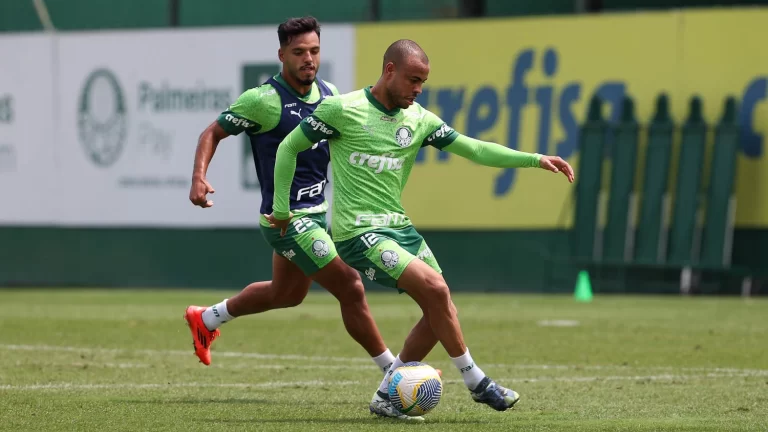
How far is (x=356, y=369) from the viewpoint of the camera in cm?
1147

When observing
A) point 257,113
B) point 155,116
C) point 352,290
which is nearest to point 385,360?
point 352,290

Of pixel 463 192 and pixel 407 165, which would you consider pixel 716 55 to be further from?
pixel 407 165

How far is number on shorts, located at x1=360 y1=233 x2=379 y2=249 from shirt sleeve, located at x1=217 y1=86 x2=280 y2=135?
1.78 metres

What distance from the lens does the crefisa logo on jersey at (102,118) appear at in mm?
24984

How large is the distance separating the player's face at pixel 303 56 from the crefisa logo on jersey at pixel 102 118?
612 inches

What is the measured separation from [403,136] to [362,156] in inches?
11.0

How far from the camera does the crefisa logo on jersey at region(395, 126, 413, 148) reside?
859 centimetres

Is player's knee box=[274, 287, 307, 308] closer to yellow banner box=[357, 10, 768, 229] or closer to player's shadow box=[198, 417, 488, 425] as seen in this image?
player's shadow box=[198, 417, 488, 425]

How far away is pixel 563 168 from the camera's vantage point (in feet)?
27.9

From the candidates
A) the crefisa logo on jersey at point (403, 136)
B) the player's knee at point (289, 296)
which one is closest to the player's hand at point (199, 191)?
the player's knee at point (289, 296)

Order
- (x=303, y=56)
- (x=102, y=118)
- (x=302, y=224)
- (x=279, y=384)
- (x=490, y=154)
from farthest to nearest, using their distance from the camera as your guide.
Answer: (x=102, y=118) < (x=279, y=384) < (x=303, y=56) < (x=302, y=224) < (x=490, y=154)

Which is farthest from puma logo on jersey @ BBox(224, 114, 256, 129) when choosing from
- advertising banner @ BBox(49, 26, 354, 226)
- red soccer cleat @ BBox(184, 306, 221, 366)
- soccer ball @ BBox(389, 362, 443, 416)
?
advertising banner @ BBox(49, 26, 354, 226)

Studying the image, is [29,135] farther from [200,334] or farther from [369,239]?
[369,239]

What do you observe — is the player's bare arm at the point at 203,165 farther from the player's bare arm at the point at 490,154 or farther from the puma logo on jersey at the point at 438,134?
the player's bare arm at the point at 490,154
